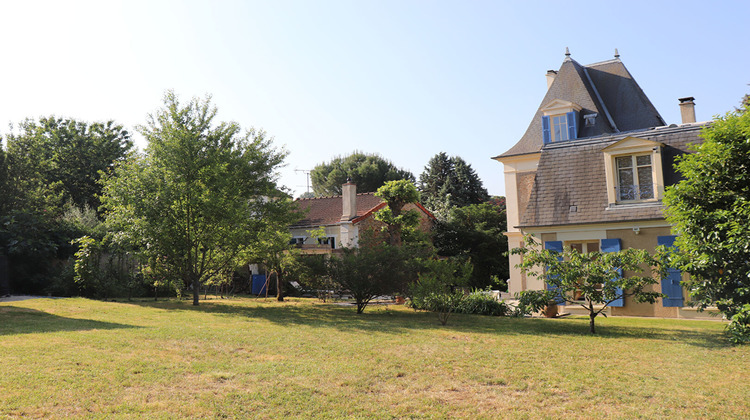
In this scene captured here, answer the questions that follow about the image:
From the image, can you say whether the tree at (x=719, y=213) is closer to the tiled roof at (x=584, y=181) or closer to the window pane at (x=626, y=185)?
the tiled roof at (x=584, y=181)

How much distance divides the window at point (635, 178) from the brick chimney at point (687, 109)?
623cm

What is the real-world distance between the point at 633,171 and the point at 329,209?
65.3ft

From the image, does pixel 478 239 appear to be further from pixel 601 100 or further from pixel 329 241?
pixel 601 100

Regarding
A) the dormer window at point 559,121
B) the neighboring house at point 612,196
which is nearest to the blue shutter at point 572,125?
the dormer window at point 559,121

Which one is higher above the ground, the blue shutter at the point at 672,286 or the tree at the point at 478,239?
the tree at the point at 478,239

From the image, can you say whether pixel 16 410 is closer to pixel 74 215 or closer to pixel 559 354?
pixel 559 354

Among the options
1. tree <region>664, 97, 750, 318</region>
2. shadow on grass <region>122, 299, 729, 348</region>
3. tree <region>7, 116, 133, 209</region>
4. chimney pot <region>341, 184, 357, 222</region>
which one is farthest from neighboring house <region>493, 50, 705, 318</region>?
tree <region>7, 116, 133, 209</region>

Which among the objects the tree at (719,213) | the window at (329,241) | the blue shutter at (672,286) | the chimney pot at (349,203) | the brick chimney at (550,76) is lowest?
the blue shutter at (672,286)

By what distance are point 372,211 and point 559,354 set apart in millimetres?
21588

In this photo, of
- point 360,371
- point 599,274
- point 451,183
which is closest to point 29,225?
point 360,371

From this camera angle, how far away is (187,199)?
15.5 metres

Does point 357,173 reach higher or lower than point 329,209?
higher

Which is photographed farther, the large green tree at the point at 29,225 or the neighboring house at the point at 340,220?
the neighboring house at the point at 340,220

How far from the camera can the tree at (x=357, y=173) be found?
164 feet
